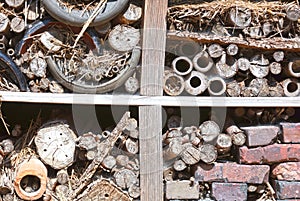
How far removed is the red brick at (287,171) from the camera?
8.59ft

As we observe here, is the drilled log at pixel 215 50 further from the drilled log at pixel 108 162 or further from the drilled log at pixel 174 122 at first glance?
the drilled log at pixel 108 162

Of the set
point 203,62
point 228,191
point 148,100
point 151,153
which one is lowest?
point 228,191

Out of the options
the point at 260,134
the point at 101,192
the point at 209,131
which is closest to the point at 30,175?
the point at 101,192

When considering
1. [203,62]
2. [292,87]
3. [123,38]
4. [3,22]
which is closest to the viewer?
[3,22]

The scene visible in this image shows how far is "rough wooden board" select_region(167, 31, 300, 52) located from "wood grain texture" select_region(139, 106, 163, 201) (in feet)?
1.27

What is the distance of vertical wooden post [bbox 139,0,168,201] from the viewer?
2414 millimetres

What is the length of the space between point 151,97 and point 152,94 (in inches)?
0.6

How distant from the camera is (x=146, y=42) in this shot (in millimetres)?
2428

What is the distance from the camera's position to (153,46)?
7.97 feet

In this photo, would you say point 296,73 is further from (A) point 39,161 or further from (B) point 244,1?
(A) point 39,161

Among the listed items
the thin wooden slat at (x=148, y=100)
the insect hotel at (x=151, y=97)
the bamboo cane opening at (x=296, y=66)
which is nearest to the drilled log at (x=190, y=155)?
the insect hotel at (x=151, y=97)

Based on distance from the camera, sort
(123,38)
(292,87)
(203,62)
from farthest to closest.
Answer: (292,87) → (203,62) → (123,38)

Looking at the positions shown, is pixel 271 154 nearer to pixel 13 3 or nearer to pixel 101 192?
pixel 101 192

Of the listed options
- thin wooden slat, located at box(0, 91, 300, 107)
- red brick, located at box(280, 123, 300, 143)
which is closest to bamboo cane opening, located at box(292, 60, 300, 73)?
thin wooden slat, located at box(0, 91, 300, 107)
